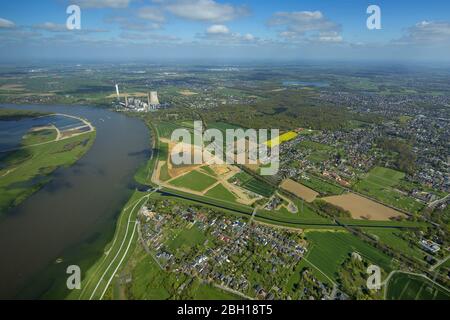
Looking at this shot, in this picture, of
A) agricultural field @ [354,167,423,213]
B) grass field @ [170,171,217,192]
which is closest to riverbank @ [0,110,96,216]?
grass field @ [170,171,217,192]

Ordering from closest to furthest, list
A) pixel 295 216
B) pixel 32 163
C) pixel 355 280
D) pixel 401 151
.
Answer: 1. pixel 355 280
2. pixel 295 216
3. pixel 32 163
4. pixel 401 151

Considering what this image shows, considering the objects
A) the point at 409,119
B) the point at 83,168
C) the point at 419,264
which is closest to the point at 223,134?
the point at 83,168

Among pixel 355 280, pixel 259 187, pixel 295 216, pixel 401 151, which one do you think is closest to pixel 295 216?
pixel 295 216

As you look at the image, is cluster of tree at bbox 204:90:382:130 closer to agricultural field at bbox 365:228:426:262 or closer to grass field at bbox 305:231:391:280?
agricultural field at bbox 365:228:426:262

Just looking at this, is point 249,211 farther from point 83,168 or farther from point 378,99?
point 378,99

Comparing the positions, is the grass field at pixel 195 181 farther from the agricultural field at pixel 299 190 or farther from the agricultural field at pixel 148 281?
the agricultural field at pixel 148 281

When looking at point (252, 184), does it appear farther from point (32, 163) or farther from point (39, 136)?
point (39, 136)
